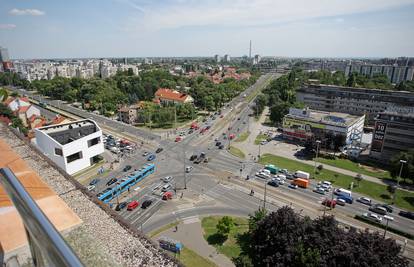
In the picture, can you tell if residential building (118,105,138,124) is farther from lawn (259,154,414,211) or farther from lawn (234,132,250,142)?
lawn (259,154,414,211)

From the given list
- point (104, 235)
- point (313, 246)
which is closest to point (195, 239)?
point (313, 246)

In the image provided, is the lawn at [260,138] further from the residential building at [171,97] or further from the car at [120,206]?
the residential building at [171,97]

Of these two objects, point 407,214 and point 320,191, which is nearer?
point 407,214

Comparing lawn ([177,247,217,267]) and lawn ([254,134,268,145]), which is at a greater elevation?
lawn ([254,134,268,145])

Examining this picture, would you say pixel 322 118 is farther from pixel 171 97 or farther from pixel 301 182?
pixel 171 97

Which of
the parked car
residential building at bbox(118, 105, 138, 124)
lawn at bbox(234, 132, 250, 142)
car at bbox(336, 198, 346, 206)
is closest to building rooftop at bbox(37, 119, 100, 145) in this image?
the parked car

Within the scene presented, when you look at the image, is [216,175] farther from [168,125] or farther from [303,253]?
[168,125]
